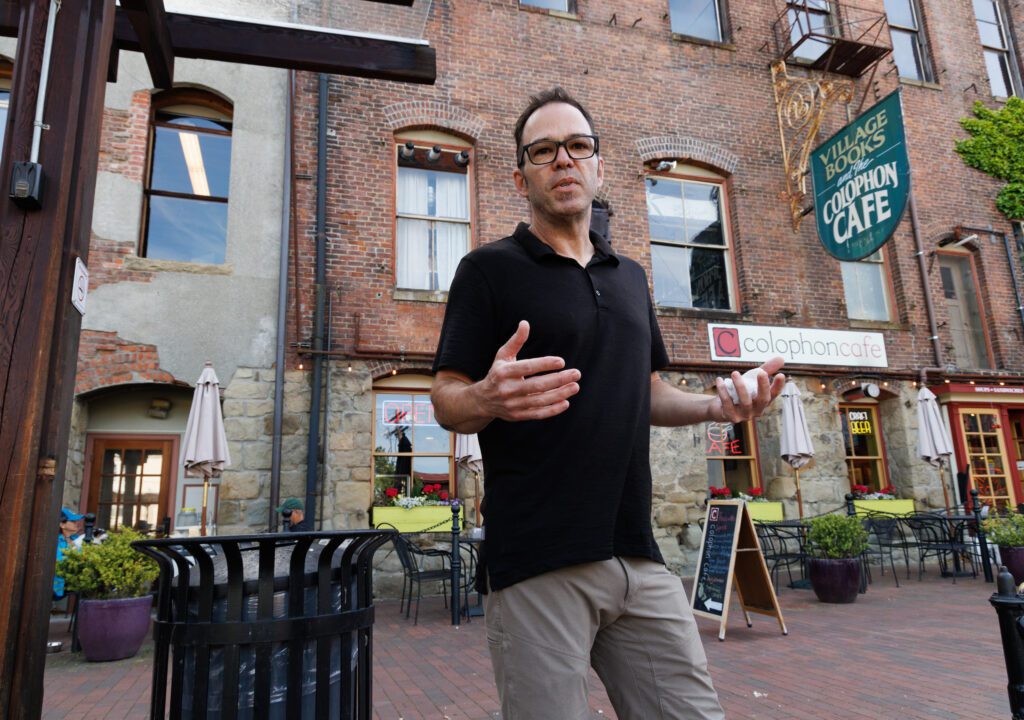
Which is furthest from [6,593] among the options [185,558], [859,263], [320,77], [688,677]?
[859,263]

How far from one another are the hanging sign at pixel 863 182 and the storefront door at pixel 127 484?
33.2ft

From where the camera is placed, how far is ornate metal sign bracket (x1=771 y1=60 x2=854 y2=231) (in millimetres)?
11727

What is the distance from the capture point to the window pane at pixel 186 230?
920 centimetres

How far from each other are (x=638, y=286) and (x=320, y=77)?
30.1 feet

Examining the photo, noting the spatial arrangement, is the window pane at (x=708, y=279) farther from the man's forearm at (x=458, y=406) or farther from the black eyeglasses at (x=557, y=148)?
the man's forearm at (x=458, y=406)

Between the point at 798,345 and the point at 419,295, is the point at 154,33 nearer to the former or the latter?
the point at 419,295

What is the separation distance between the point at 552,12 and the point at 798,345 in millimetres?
6804

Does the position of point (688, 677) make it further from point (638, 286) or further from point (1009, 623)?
point (1009, 623)

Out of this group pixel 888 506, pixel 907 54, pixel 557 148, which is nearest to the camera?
pixel 557 148

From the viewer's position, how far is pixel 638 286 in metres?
2.01

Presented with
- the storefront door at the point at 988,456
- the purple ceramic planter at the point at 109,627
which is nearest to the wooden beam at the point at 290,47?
the purple ceramic planter at the point at 109,627

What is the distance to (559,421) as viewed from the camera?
1585mm

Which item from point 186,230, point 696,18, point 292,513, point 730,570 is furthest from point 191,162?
point 696,18

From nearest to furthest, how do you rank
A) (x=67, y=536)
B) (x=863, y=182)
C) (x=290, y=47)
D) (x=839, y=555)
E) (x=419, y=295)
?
1. (x=290, y=47)
2. (x=67, y=536)
3. (x=839, y=555)
4. (x=419, y=295)
5. (x=863, y=182)
